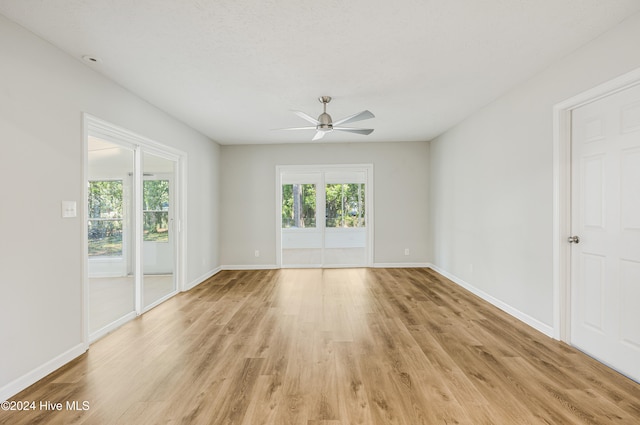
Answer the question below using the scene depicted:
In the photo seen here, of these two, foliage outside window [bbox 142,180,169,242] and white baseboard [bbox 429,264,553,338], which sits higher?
foliage outside window [bbox 142,180,169,242]

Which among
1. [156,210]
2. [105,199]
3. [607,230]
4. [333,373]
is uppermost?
[105,199]

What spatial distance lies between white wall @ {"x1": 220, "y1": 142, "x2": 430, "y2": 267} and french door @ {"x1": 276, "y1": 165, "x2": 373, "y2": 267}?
16cm

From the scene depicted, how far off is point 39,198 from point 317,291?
3285 millimetres

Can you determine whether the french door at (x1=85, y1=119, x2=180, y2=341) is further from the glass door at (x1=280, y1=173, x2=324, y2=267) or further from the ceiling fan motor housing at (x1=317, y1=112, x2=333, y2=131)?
the glass door at (x1=280, y1=173, x2=324, y2=267)

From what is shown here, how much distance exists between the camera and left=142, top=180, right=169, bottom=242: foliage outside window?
3.71 metres

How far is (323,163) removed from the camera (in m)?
5.94

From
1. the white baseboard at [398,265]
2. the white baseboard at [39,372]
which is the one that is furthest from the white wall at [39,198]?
the white baseboard at [398,265]

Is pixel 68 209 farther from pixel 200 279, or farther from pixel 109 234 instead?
pixel 200 279

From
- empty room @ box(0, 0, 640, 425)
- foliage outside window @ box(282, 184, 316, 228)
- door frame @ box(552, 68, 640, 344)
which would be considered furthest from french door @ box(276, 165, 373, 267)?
door frame @ box(552, 68, 640, 344)

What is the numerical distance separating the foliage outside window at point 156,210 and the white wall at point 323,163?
192 centimetres

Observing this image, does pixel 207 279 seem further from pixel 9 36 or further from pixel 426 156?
pixel 426 156

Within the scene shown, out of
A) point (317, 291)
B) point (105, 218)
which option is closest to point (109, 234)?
point (105, 218)

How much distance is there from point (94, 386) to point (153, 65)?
2631mm

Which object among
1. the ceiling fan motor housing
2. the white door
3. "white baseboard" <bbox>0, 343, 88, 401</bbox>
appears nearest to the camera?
"white baseboard" <bbox>0, 343, 88, 401</bbox>
